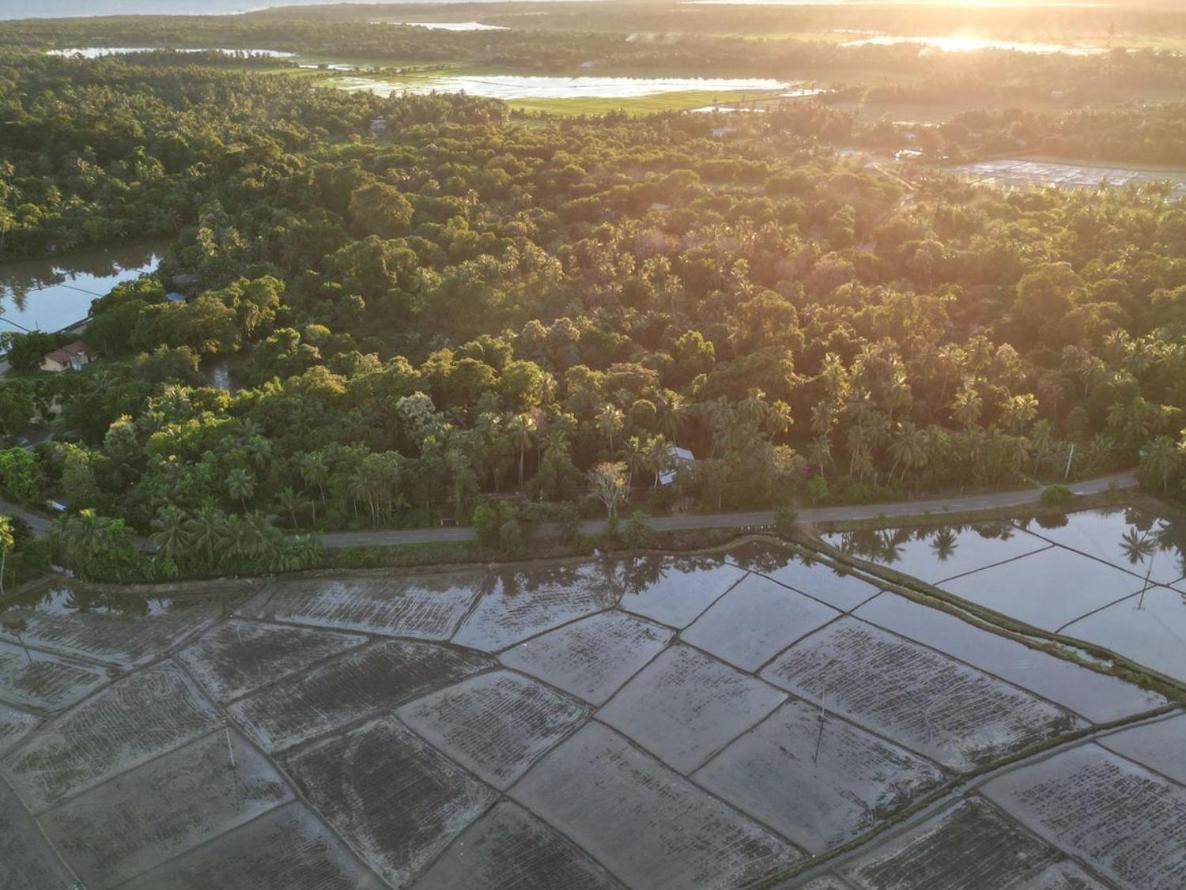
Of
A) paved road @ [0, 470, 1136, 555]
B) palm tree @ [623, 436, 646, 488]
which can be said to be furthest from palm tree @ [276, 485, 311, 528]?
palm tree @ [623, 436, 646, 488]

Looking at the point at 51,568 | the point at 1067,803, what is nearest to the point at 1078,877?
the point at 1067,803

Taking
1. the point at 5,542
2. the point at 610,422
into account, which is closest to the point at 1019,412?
the point at 610,422

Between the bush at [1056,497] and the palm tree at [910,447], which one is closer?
the bush at [1056,497]

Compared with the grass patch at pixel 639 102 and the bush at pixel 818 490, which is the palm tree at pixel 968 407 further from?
the grass patch at pixel 639 102

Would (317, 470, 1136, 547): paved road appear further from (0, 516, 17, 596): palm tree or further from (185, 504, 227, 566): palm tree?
(0, 516, 17, 596): palm tree

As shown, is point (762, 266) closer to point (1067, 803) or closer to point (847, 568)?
point (847, 568)

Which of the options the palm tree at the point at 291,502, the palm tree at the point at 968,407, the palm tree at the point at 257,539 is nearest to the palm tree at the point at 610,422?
the palm tree at the point at 291,502
